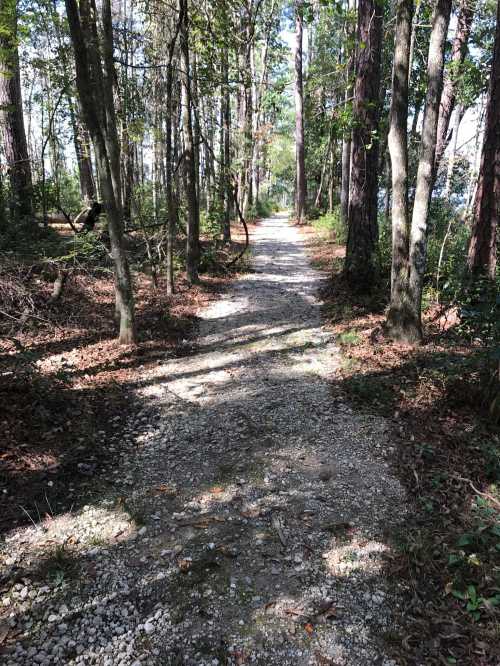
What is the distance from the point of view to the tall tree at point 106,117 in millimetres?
5969

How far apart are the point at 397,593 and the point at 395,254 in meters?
5.24

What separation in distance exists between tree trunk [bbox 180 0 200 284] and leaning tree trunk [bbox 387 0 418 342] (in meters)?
4.40

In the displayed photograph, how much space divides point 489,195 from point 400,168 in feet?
5.85

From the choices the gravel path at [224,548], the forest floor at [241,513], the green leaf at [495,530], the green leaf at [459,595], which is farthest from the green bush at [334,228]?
the green leaf at [459,595]

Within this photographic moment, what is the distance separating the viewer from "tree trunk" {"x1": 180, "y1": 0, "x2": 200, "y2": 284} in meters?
9.30

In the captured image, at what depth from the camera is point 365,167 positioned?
926cm

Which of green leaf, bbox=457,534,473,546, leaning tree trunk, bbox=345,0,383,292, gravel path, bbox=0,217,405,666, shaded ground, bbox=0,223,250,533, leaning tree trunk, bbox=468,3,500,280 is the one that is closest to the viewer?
gravel path, bbox=0,217,405,666

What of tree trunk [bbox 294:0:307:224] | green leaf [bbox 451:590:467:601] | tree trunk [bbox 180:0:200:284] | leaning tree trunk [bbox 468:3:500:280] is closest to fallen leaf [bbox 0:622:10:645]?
green leaf [bbox 451:590:467:601]

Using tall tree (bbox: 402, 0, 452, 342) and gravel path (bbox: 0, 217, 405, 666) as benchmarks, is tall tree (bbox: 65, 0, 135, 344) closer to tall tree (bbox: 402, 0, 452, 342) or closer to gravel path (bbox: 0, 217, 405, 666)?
gravel path (bbox: 0, 217, 405, 666)

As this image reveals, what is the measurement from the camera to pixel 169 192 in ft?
30.1

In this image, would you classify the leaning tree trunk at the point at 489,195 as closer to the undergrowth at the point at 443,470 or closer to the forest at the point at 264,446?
the forest at the point at 264,446

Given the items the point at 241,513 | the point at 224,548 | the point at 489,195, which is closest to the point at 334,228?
the point at 489,195

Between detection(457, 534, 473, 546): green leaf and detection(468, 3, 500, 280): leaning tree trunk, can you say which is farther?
detection(468, 3, 500, 280): leaning tree trunk

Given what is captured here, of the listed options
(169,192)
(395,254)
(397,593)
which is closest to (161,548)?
(397,593)
